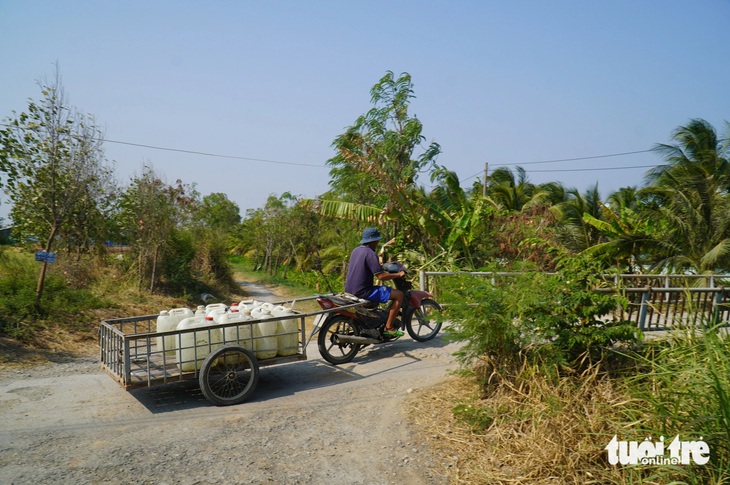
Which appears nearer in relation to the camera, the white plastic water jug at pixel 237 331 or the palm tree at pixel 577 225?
the white plastic water jug at pixel 237 331

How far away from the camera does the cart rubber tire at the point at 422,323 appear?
902 centimetres

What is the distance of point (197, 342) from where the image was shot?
6414 mm

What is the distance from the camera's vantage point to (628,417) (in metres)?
4.48

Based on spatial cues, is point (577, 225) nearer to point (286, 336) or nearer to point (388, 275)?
point (388, 275)

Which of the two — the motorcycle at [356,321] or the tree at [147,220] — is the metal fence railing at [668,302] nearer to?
the motorcycle at [356,321]

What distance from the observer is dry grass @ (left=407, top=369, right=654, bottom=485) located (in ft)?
14.1

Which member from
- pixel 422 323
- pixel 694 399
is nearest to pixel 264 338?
pixel 422 323

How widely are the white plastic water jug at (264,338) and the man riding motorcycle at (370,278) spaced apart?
71.7 inches

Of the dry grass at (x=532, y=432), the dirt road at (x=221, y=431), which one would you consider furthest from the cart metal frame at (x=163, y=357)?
the dry grass at (x=532, y=432)

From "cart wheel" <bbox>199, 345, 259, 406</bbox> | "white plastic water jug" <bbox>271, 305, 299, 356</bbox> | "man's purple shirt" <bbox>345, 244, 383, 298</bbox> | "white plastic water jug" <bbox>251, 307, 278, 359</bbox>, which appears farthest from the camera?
"man's purple shirt" <bbox>345, 244, 383, 298</bbox>

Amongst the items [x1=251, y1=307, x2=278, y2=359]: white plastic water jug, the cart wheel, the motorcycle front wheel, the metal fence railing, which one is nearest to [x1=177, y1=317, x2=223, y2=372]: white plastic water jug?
the cart wheel

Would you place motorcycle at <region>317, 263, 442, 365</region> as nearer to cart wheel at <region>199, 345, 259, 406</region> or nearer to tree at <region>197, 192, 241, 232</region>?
cart wheel at <region>199, 345, 259, 406</region>

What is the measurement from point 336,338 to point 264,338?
4.86 ft

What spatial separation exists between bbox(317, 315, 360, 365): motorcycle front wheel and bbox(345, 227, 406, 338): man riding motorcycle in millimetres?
493
